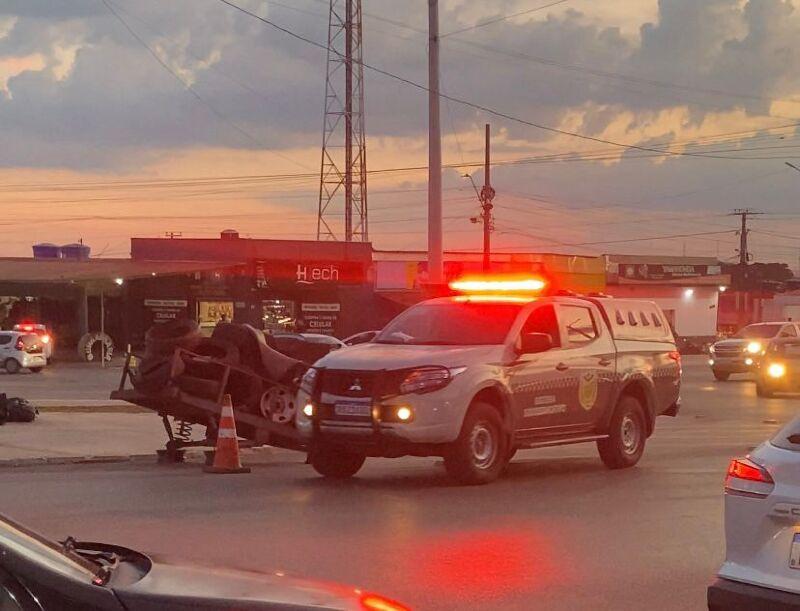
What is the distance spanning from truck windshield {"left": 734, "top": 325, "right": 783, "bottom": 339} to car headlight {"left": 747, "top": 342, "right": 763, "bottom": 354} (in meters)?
0.84

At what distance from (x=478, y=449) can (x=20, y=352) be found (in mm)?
29678

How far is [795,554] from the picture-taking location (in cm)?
550

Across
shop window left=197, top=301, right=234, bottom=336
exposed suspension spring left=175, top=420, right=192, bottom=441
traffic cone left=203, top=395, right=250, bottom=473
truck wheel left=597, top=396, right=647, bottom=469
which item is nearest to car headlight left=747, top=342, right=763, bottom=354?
truck wheel left=597, top=396, right=647, bottom=469

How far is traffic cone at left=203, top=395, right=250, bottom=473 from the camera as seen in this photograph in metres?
13.1

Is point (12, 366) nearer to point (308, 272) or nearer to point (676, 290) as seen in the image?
point (308, 272)

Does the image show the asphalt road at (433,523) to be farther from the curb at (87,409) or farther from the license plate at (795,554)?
the curb at (87,409)

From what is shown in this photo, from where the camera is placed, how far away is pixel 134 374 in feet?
45.6

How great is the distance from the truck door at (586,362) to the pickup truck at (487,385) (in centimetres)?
1

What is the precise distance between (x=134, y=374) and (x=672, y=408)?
7.01m

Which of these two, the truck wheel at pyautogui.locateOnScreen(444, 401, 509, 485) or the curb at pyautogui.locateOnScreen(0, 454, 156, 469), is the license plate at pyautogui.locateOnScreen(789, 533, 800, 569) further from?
the curb at pyautogui.locateOnScreen(0, 454, 156, 469)

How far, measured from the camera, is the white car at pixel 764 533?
5.51 metres

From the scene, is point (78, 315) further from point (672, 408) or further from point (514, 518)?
point (514, 518)

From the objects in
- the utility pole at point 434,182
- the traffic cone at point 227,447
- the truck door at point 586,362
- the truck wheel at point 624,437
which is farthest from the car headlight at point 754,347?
the traffic cone at point 227,447

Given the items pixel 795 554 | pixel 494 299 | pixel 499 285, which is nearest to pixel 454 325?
pixel 494 299
